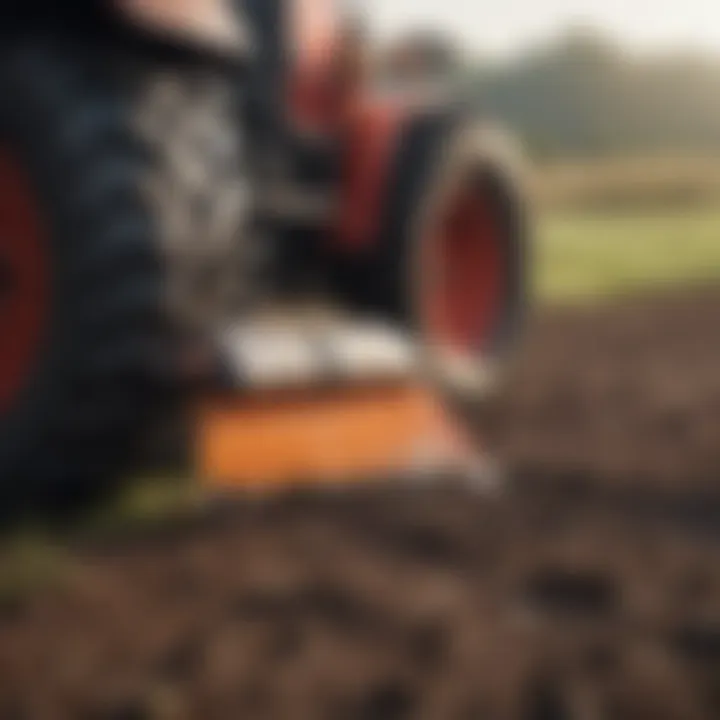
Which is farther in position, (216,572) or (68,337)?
(68,337)

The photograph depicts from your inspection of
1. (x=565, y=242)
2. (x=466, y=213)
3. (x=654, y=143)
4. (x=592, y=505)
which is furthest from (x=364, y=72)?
(x=654, y=143)

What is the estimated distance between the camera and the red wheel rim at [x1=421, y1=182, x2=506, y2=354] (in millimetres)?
4258

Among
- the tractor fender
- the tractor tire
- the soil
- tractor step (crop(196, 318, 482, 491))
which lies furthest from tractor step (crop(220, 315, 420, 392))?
the tractor fender

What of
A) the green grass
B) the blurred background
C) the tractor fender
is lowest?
the green grass

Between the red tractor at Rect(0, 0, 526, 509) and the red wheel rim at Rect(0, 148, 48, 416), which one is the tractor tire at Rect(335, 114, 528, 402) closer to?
the red tractor at Rect(0, 0, 526, 509)

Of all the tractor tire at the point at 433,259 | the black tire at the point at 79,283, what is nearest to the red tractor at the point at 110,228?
the black tire at the point at 79,283

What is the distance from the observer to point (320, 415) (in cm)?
309

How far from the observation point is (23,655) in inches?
79.8

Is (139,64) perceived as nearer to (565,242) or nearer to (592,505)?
(592,505)

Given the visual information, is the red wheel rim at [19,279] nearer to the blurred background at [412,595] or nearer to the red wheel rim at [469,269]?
the blurred background at [412,595]

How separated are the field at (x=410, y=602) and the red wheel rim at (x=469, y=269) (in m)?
0.60

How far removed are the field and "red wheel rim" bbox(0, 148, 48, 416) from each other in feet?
1.08

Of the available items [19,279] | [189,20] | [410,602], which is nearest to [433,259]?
[189,20]

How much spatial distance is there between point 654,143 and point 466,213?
21.2 feet
